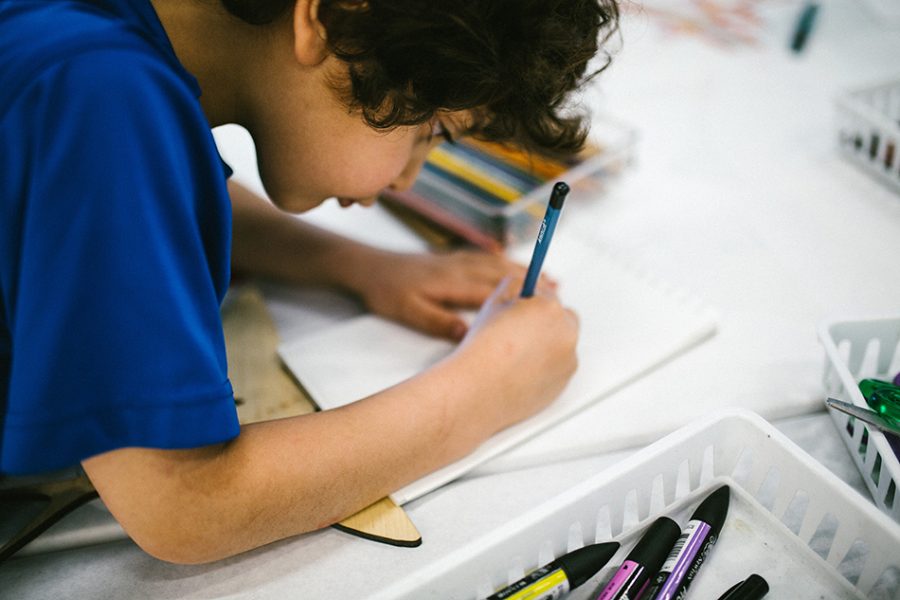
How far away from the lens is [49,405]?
328 millimetres

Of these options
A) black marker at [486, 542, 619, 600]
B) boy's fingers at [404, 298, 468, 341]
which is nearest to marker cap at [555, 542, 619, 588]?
black marker at [486, 542, 619, 600]

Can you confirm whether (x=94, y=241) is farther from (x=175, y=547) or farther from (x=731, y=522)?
(x=731, y=522)

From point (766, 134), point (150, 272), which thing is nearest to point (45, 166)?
point (150, 272)

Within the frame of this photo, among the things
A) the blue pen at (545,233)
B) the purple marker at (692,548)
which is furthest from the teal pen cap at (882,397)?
the blue pen at (545,233)

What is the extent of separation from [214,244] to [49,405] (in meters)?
0.12

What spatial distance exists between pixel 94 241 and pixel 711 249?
1.75 ft

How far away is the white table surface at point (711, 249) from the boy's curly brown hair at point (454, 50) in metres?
0.23

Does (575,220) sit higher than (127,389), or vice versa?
(127,389)

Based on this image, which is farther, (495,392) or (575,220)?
(575,220)

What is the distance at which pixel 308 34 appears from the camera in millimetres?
390

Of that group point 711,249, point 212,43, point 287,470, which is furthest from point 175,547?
point 711,249

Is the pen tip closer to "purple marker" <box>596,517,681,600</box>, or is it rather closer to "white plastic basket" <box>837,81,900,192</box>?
"purple marker" <box>596,517,681,600</box>

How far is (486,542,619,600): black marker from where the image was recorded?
0.36m

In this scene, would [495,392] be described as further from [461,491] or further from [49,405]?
[49,405]
